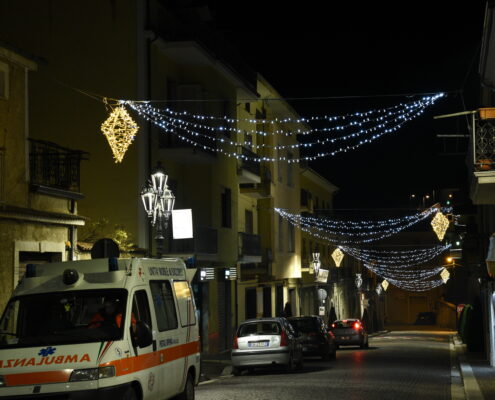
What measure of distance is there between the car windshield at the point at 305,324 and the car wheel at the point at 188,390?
1420 cm

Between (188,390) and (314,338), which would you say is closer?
(188,390)

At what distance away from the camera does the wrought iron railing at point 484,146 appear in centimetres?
1828

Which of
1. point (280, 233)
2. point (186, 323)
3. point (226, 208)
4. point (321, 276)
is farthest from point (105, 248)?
point (321, 276)

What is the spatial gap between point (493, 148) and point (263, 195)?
66.1 feet

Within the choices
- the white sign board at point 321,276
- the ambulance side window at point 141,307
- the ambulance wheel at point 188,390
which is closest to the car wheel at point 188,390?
the ambulance wheel at point 188,390

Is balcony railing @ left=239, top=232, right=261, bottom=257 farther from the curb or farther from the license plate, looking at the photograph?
the curb

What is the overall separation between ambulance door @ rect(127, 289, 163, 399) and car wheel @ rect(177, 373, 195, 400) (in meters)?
1.47

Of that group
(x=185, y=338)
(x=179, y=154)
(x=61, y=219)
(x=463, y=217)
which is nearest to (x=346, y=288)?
(x=463, y=217)

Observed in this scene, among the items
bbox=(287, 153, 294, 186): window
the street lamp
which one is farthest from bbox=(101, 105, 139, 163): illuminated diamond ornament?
bbox=(287, 153, 294, 186): window

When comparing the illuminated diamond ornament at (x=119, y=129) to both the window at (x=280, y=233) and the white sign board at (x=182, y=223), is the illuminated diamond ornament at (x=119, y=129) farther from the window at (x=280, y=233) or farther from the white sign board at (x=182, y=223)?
the window at (x=280, y=233)

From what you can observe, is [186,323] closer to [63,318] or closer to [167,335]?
[167,335]

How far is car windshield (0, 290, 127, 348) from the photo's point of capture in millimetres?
11062

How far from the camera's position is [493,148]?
18328 millimetres

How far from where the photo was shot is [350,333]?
36344 millimetres
